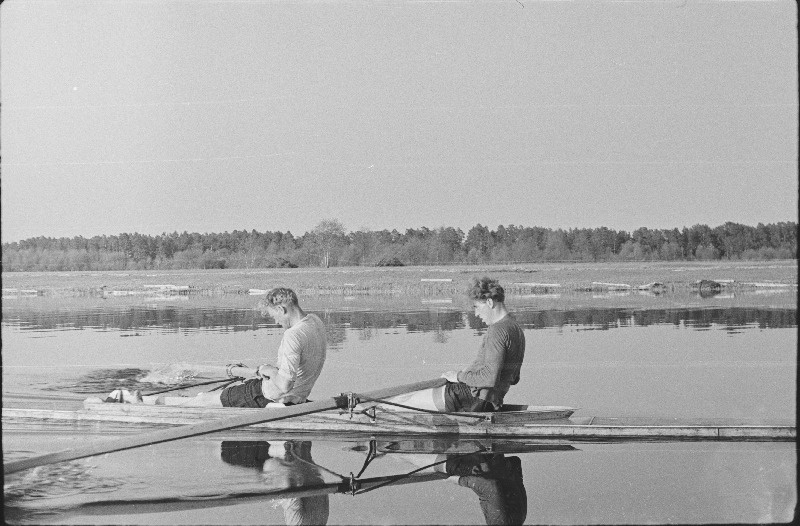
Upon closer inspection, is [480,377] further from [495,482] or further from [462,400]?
[495,482]

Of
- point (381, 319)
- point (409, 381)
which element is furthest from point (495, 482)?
point (381, 319)

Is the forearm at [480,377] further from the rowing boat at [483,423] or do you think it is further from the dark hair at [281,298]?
the dark hair at [281,298]

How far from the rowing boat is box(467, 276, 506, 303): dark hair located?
1.05 meters

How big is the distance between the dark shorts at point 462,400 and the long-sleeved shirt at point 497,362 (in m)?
0.06

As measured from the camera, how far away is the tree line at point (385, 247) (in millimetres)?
10312

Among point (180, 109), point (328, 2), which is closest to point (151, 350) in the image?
point (180, 109)

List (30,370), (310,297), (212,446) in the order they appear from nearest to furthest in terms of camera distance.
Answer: (212,446), (30,370), (310,297)

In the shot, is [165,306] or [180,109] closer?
[180,109]

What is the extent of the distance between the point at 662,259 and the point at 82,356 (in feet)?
23.1

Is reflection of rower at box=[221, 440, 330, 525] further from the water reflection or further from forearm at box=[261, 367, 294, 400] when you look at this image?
forearm at box=[261, 367, 294, 400]

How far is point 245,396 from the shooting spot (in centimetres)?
700

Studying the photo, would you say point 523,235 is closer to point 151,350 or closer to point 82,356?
point 151,350

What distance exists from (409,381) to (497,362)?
348cm

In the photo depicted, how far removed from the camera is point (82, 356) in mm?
10227
